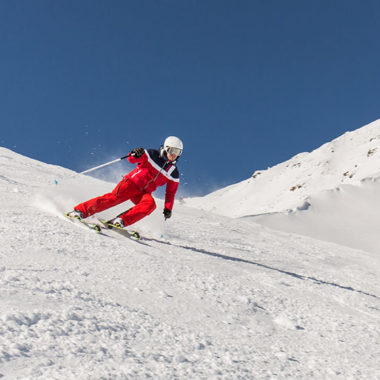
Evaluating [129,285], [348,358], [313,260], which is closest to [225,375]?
[348,358]

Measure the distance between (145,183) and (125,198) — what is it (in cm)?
40

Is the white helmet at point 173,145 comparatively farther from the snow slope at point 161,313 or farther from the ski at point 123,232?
the snow slope at point 161,313

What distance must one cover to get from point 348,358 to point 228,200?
207 ft

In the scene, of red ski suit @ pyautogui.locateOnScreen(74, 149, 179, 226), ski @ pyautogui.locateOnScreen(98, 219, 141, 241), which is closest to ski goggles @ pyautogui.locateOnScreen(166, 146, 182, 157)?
red ski suit @ pyautogui.locateOnScreen(74, 149, 179, 226)

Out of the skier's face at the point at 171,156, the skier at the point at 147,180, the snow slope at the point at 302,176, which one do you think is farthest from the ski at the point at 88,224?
the snow slope at the point at 302,176

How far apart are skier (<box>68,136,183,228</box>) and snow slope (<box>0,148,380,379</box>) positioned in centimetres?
89

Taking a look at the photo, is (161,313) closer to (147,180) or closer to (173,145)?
(147,180)

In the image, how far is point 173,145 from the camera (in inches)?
251

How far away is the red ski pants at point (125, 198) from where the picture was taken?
18.0 feet

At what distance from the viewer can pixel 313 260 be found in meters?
6.75

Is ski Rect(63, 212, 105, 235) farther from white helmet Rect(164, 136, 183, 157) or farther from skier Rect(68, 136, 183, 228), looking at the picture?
white helmet Rect(164, 136, 183, 157)

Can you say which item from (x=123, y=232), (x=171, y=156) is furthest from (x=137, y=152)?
(x=123, y=232)

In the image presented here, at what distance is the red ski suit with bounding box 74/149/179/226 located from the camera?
5810 mm

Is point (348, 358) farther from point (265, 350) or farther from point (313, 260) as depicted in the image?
point (313, 260)
